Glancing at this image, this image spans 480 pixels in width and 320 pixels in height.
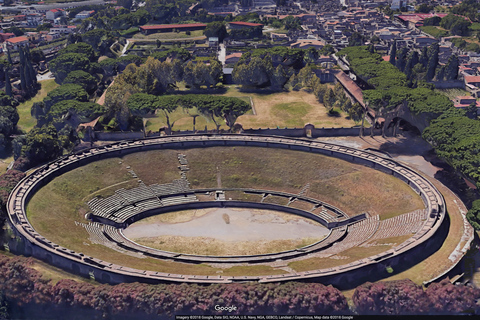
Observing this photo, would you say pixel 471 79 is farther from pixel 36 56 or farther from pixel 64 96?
pixel 36 56

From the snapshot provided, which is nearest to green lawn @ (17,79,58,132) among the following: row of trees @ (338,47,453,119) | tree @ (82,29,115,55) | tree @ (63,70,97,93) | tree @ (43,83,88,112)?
tree @ (43,83,88,112)

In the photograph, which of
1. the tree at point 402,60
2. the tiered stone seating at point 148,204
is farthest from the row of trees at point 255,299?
the tree at point 402,60

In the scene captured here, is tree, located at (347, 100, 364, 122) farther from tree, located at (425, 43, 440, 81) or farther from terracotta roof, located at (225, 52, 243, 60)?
terracotta roof, located at (225, 52, 243, 60)

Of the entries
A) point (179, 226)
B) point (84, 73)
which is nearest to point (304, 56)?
point (84, 73)

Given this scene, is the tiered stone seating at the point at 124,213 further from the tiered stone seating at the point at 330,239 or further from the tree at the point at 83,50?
the tree at the point at 83,50

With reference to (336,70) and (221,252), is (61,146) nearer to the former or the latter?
(221,252)
